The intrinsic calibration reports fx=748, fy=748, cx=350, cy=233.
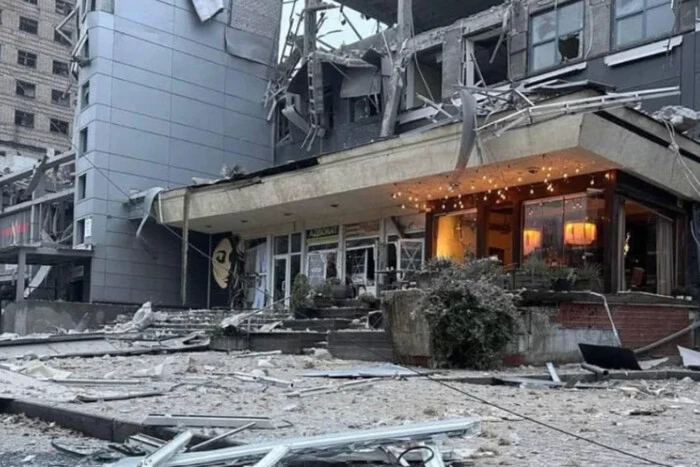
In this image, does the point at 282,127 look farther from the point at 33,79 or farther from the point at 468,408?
the point at 33,79

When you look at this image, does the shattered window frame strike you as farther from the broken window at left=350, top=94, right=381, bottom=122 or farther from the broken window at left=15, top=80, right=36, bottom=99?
the broken window at left=15, top=80, right=36, bottom=99

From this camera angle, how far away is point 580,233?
1753 cm

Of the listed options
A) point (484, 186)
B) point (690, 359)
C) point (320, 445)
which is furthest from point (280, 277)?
point (320, 445)

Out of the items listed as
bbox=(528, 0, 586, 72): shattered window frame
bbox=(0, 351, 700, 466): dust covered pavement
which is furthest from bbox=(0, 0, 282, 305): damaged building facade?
bbox=(0, 351, 700, 466): dust covered pavement

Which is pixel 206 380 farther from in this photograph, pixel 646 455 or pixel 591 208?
pixel 591 208

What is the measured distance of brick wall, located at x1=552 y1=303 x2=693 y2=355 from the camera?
42.1ft

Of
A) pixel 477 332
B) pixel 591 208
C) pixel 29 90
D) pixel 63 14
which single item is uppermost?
pixel 63 14

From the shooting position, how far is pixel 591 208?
17359mm

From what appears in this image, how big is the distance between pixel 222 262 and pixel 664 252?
16.8 m

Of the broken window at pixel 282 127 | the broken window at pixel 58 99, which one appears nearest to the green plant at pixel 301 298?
the broken window at pixel 282 127

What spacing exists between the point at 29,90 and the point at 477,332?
6596 cm

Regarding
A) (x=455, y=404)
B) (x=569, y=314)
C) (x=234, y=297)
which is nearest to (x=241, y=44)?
(x=234, y=297)

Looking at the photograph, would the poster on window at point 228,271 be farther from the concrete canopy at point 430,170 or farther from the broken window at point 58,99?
the broken window at point 58,99

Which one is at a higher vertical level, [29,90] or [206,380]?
[29,90]
